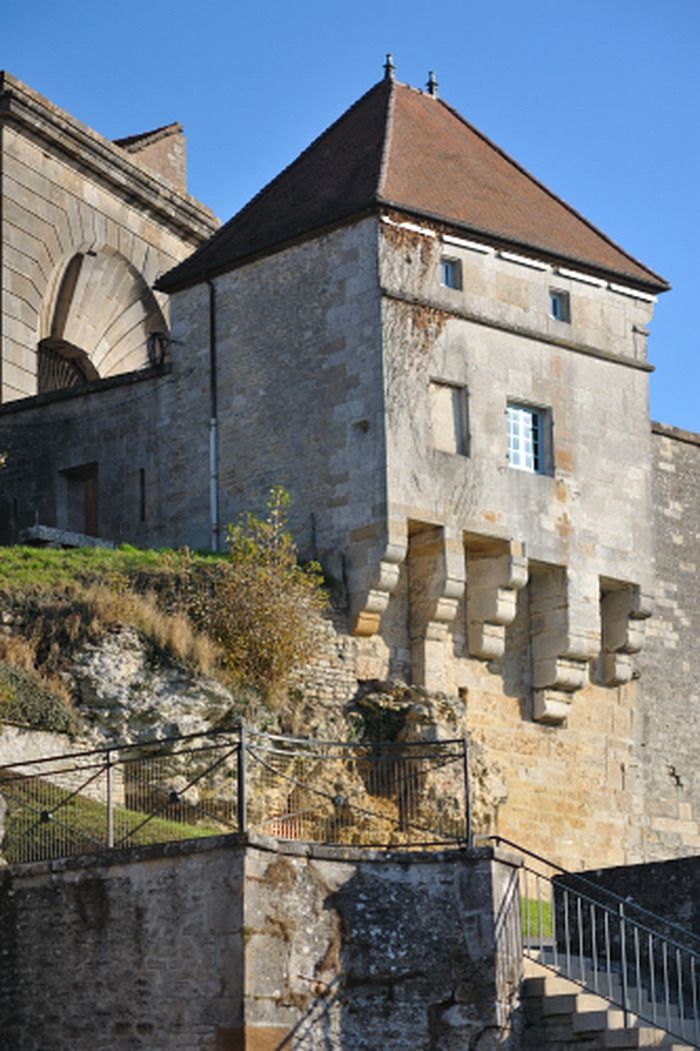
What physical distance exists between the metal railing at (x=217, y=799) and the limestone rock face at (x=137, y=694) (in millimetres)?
1546

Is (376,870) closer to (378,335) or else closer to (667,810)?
(378,335)

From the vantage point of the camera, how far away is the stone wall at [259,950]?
68.1 feet

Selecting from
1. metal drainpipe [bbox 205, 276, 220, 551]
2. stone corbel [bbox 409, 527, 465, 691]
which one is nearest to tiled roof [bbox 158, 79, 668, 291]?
metal drainpipe [bbox 205, 276, 220, 551]

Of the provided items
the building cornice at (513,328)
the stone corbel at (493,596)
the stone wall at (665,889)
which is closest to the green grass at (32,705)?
the stone wall at (665,889)

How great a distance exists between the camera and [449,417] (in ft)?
101

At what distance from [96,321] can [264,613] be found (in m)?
12.0

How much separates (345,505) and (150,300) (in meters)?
11.0

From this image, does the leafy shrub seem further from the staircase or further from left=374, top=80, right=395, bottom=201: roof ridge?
the staircase

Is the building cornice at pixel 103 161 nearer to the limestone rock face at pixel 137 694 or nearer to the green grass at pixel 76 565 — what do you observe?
the green grass at pixel 76 565

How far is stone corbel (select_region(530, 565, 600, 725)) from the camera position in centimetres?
3159

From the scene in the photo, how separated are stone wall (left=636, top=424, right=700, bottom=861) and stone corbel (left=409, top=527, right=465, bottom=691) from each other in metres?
4.06

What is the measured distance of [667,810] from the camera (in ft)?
110

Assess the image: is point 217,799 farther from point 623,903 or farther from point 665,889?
point 665,889

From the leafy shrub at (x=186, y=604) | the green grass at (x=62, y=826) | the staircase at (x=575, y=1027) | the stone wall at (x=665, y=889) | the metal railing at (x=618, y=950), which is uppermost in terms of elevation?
the leafy shrub at (x=186, y=604)
